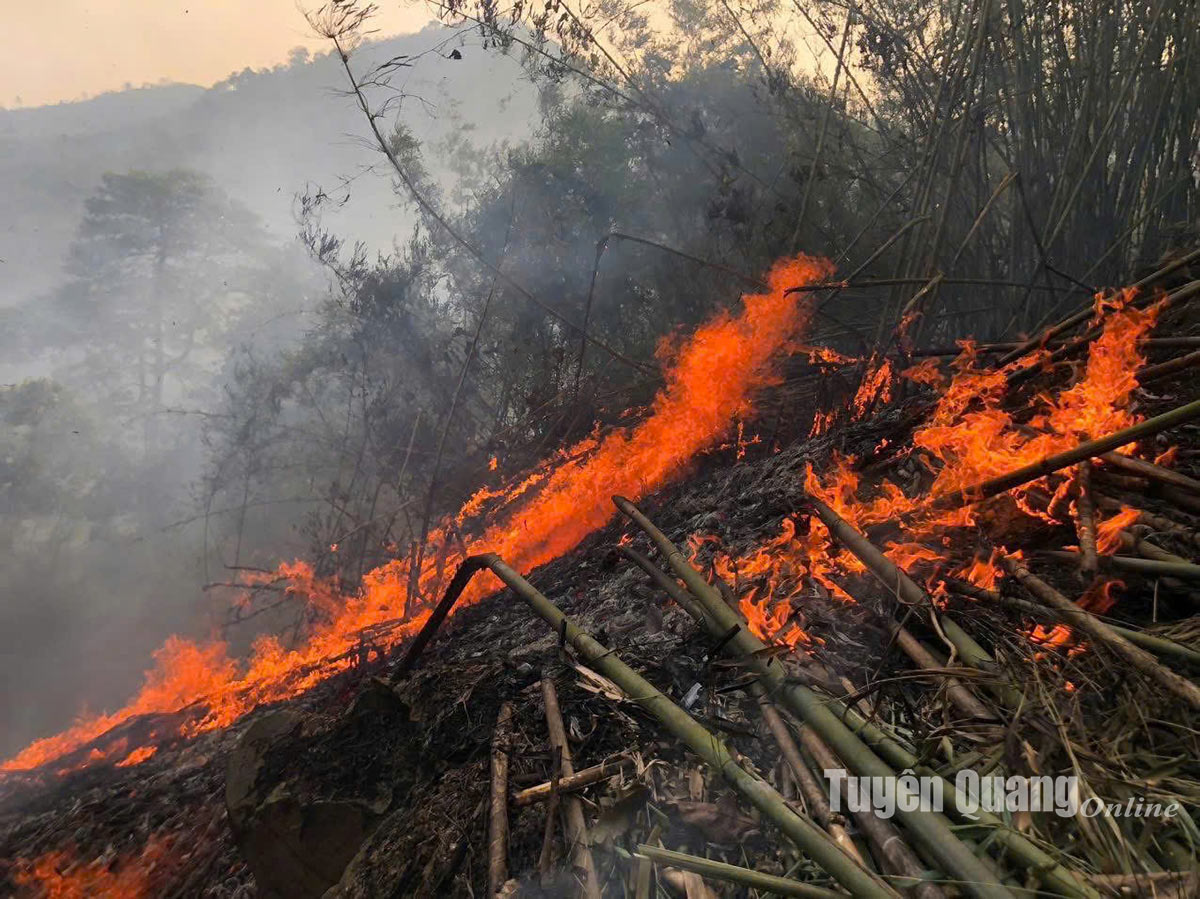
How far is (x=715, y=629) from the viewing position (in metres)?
1.99

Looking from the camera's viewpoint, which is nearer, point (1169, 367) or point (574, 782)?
point (574, 782)

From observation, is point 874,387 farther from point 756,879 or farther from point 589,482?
point 756,879

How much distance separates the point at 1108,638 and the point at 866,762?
26.2 inches

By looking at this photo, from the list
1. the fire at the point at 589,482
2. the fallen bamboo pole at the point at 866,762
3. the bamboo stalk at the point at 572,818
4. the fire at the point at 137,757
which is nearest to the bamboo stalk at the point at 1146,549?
the fallen bamboo pole at the point at 866,762

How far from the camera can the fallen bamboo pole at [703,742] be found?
113 cm

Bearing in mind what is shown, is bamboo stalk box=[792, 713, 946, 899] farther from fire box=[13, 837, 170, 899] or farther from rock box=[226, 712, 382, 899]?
fire box=[13, 837, 170, 899]

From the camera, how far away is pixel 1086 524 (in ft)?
6.12

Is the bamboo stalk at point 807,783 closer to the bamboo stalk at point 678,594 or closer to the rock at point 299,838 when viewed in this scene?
the bamboo stalk at point 678,594

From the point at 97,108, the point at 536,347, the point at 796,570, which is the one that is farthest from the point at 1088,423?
the point at 97,108

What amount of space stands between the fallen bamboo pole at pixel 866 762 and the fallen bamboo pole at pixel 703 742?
0.42ft

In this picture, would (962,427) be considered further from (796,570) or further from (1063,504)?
(796,570)

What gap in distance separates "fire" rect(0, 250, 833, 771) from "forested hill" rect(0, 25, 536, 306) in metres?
35.8

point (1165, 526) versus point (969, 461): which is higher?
point (969, 461)

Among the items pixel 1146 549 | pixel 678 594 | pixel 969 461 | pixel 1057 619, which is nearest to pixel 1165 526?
pixel 1146 549
